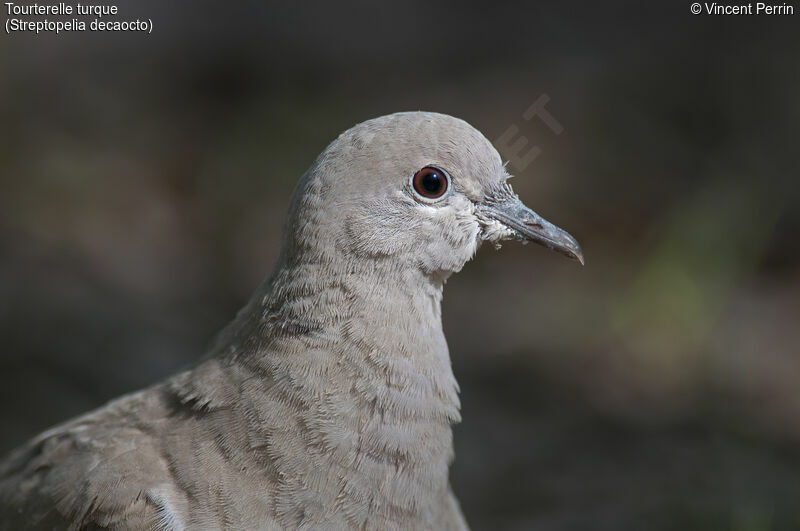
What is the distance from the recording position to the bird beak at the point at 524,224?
2.68 meters

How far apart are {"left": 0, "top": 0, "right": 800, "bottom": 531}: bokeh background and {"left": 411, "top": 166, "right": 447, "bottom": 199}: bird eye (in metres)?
2.03

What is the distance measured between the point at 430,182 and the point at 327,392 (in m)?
0.70

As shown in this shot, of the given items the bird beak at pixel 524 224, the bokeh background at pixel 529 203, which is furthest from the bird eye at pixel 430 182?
the bokeh background at pixel 529 203

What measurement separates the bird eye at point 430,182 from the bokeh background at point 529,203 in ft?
6.65

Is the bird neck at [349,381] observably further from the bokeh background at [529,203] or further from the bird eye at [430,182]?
the bokeh background at [529,203]

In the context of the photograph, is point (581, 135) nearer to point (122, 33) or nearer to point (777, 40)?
point (777, 40)

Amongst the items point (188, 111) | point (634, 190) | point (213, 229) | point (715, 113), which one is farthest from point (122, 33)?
point (715, 113)

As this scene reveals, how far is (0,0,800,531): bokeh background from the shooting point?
440 centimetres

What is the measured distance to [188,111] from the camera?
23.2 feet

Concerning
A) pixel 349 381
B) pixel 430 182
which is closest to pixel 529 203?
pixel 430 182

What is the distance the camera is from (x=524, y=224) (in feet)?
8.80

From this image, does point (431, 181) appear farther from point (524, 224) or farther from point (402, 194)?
point (524, 224)

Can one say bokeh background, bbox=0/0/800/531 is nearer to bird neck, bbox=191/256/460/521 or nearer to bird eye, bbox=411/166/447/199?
bird neck, bbox=191/256/460/521

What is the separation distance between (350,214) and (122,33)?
18.1 ft
